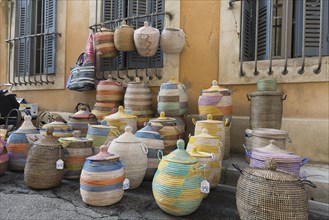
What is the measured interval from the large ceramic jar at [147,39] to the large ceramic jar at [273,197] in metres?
2.48

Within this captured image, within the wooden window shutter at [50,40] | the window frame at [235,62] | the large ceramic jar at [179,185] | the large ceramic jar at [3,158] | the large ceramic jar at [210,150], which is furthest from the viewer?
the wooden window shutter at [50,40]

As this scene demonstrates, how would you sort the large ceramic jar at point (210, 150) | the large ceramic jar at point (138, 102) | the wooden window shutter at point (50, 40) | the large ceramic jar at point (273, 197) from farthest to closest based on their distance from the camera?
the wooden window shutter at point (50, 40) < the large ceramic jar at point (138, 102) < the large ceramic jar at point (210, 150) < the large ceramic jar at point (273, 197)

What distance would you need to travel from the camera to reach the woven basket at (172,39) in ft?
11.4

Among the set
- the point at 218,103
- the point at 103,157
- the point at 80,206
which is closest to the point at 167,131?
the point at 218,103

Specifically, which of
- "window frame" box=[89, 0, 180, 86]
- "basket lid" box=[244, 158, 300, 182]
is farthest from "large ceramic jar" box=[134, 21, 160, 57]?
"basket lid" box=[244, 158, 300, 182]

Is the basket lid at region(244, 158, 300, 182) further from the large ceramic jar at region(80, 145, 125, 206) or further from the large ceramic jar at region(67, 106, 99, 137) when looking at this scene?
the large ceramic jar at region(67, 106, 99, 137)

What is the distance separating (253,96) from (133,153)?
159cm

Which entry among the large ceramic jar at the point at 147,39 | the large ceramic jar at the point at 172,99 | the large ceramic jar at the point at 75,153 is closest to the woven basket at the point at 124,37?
the large ceramic jar at the point at 147,39

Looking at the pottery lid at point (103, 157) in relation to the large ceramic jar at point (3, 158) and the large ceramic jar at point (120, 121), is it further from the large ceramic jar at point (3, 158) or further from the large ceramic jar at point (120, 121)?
the large ceramic jar at point (3, 158)

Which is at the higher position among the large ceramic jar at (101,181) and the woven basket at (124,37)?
the woven basket at (124,37)

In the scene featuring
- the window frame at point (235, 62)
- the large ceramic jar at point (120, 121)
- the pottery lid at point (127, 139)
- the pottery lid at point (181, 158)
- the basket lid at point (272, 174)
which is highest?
the window frame at point (235, 62)

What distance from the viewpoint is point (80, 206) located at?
6.23 feet

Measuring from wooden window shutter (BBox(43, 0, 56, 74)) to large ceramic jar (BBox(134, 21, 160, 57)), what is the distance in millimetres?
2304

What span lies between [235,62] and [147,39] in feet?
Answer: 4.24
